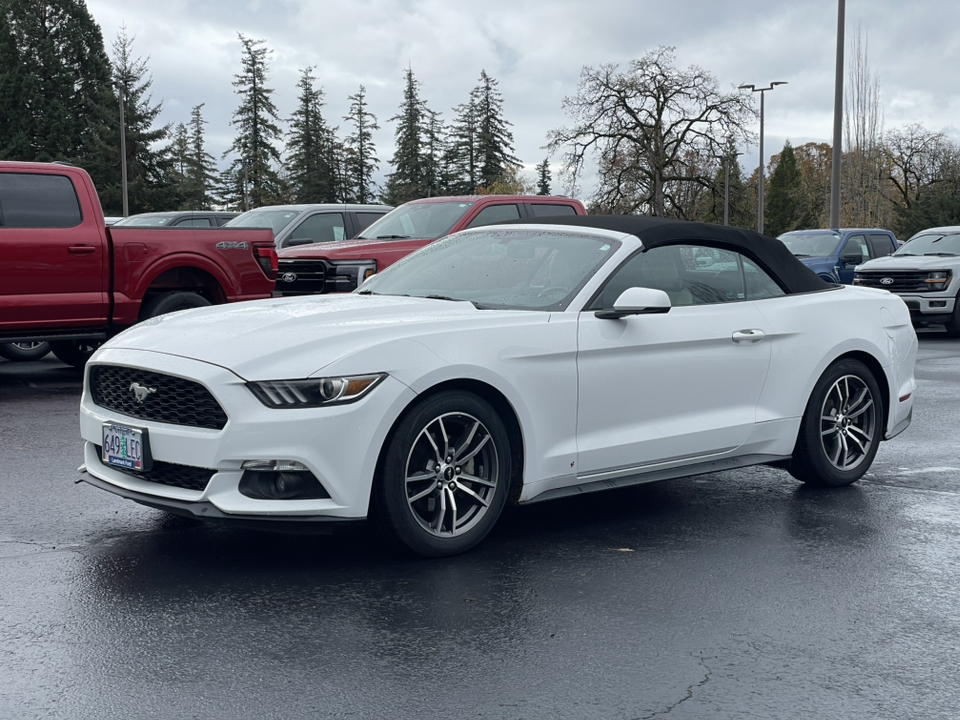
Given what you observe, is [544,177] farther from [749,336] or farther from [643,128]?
[749,336]

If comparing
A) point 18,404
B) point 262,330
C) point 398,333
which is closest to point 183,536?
point 262,330

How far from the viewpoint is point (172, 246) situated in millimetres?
11531

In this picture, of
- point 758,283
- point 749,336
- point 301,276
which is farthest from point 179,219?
point 749,336

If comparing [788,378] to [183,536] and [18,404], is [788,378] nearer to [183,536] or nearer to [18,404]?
[183,536]

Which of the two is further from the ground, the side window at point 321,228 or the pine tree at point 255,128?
the pine tree at point 255,128

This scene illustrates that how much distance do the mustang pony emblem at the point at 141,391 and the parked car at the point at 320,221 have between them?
1209 centimetres

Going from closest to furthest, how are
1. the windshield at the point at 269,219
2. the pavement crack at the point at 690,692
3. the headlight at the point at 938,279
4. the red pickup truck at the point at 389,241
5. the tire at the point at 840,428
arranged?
the pavement crack at the point at 690,692
the tire at the point at 840,428
the red pickup truck at the point at 389,241
the windshield at the point at 269,219
the headlight at the point at 938,279

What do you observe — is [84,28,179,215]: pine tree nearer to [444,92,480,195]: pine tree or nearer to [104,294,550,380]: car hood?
[444,92,480,195]: pine tree

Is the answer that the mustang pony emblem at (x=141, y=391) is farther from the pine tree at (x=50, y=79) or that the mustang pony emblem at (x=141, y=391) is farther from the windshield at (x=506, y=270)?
the pine tree at (x=50, y=79)

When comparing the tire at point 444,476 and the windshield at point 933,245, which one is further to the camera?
the windshield at point 933,245

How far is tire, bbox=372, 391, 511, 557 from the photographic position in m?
4.81

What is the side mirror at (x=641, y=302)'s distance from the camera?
5391 mm

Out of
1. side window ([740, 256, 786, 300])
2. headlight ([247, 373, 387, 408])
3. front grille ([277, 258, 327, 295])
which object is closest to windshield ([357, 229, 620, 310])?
side window ([740, 256, 786, 300])

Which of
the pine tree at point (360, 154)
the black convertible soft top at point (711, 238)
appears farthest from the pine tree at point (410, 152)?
the black convertible soft top at point (711, 238)
